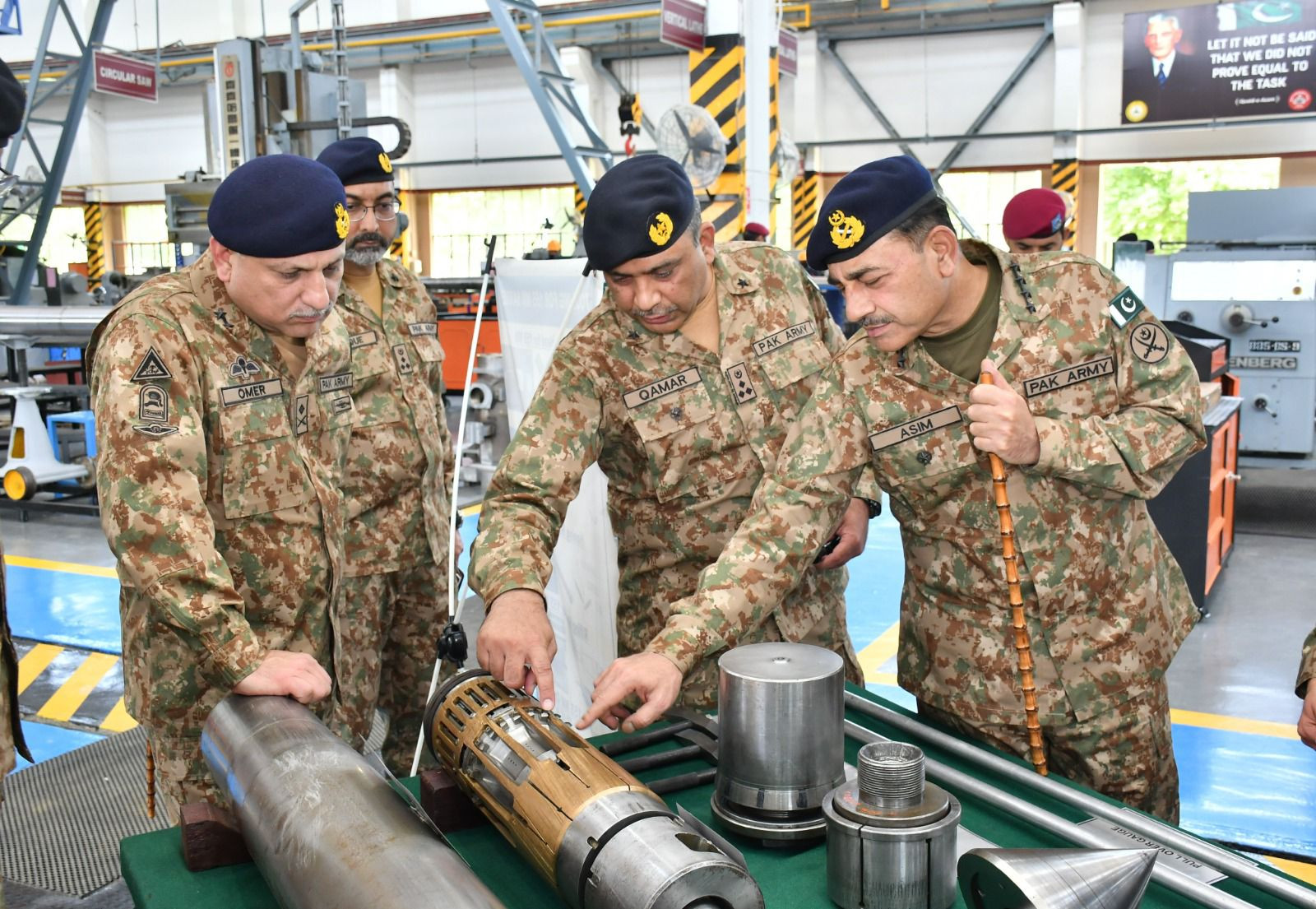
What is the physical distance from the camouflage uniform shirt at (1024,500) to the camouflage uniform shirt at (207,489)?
77 centimetres

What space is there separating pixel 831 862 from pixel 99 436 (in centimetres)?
126

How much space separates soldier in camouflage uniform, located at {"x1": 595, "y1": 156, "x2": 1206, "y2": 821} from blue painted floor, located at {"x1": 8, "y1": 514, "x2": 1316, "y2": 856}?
1263 mm

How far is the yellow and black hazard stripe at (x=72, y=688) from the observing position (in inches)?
142

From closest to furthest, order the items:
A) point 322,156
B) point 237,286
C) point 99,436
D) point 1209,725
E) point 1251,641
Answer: point 99,436
point 237,286
point 322,156
point 1209,725
point 1251,641

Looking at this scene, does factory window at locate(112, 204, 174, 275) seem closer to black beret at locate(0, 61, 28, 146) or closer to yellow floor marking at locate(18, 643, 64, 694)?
yellow floor marking at locate(18, 643, 64, 694)

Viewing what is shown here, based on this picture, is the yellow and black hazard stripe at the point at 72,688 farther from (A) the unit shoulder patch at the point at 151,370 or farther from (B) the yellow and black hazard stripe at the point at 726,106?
(B) the yellow and black hazard stripe at the point at 726,106

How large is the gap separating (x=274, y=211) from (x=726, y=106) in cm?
568

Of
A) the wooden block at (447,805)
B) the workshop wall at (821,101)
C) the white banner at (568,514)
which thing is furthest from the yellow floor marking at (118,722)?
the workshop wall at (821,101)

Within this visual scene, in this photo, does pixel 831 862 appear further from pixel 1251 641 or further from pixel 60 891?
pixel 1251 641

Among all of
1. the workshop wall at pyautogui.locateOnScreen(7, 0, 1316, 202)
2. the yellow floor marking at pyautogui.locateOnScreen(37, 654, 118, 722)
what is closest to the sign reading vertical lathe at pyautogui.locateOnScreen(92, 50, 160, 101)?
the workshop wall at pyautogui.locateOnScreen(7, 0, 1316, 202)

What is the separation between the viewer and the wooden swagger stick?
1.61m

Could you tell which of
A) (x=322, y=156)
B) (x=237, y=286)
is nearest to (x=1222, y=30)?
(x=322, y=156)

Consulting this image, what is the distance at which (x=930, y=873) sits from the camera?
3.70 ft

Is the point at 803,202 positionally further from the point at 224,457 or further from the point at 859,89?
the point at 224,457
